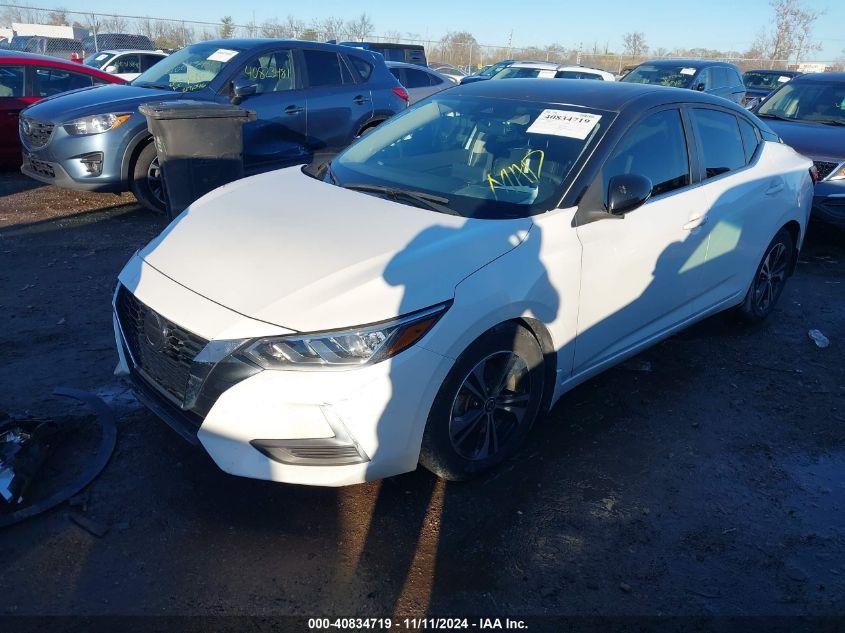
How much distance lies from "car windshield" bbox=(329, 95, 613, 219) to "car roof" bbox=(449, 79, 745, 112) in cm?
7

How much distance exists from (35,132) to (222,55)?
2153 mm

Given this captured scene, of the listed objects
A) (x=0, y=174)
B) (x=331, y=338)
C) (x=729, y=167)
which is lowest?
(x=0, y=174)

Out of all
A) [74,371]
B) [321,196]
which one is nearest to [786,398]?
[321,196]

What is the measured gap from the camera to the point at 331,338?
2371 millimetres

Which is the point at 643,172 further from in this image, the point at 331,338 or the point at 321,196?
the point at 331,338

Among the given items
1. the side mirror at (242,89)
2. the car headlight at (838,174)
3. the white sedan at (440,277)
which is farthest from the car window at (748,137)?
the side mirror at (242,89)

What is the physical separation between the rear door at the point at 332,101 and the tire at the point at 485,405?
18.0 feet

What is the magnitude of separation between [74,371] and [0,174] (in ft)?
22.4

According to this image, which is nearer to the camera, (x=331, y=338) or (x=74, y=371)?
(x=331, y=338)

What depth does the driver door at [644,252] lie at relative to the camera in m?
3.18

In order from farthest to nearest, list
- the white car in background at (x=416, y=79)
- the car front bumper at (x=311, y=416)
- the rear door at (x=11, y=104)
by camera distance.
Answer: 1. the white car in background at (x=416, y=79)
2. the rear door at (x=11, y=104)
3. the car front bumper at (x=311, y=416)

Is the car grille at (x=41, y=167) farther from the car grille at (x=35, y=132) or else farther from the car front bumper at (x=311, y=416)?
the car front bumper at (x=311, y=416)

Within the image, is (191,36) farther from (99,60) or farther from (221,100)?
(221,100)

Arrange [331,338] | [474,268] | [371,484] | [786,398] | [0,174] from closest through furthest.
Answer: [331,338] < [474,268] < [371,484] < [786,398] < [0,174]
